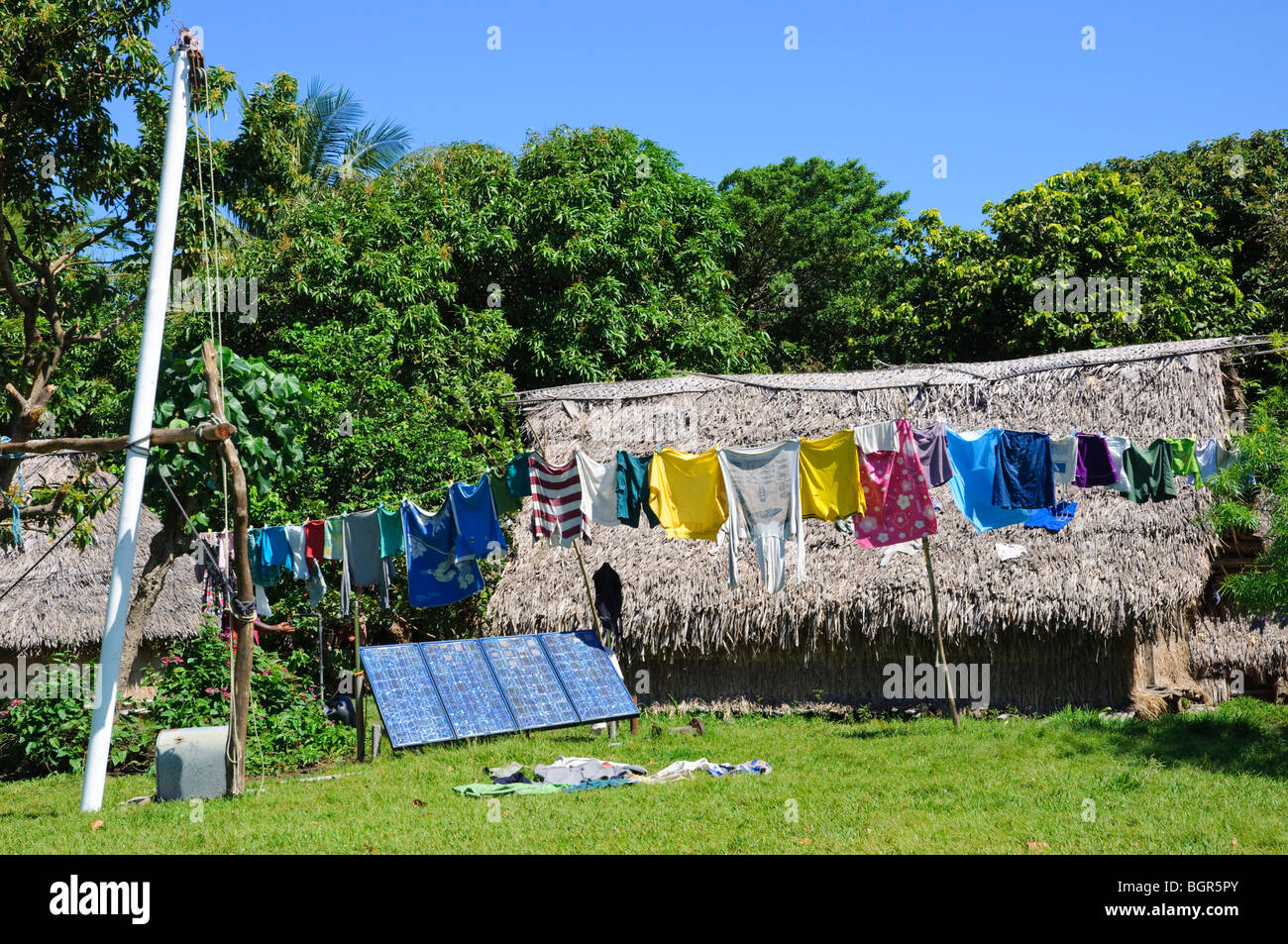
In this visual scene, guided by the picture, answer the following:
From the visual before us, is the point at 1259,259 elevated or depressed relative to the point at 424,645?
elevated

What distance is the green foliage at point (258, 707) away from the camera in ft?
37.2

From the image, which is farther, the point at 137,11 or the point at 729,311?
the point at 729,311

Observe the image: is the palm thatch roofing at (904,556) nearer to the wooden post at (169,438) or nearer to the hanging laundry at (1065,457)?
the hanging laundry at (1065,457)

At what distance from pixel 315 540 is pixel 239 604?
150 inches

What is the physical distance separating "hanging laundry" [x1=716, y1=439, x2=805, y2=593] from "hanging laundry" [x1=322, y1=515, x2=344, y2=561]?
470 cm

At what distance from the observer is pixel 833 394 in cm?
1505

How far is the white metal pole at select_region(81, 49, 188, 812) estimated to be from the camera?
8.88 metres

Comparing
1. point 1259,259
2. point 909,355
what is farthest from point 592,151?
point 1259,259

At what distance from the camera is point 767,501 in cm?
1050

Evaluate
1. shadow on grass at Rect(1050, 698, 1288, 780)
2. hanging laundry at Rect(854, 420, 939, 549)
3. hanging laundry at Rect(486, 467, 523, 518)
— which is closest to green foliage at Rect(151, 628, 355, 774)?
hanging laundry at Rect(486, 467, 523, 518)

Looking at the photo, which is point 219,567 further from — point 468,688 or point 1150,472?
point 1150,472

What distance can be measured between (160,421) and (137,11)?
180 inches

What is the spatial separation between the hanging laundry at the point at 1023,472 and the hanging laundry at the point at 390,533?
6380 mm

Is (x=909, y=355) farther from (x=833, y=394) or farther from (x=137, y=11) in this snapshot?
(x=137, y=11)
